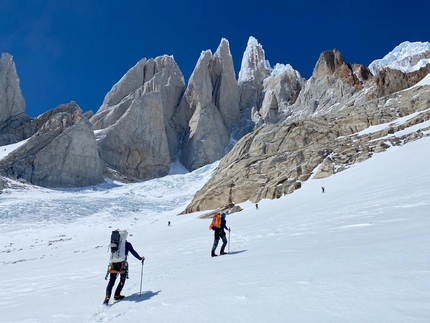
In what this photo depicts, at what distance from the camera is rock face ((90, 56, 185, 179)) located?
8531cm

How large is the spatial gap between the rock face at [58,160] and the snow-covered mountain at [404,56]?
333 ft

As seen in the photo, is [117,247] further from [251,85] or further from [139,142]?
[251,85]

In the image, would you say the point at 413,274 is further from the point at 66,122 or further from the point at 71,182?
the point at 66,122

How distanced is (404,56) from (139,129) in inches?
4221

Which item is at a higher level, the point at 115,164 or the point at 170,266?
the point at 115,164

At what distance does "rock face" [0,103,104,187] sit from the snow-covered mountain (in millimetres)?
101549

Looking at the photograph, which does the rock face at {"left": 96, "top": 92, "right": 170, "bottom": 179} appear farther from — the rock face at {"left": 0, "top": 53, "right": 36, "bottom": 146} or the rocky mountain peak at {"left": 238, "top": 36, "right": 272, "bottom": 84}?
the rocky mountain peak at {"left": 238, "top": 36, "right": 272, "bottom": 84}

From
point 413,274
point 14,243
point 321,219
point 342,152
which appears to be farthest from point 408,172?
point 14,243

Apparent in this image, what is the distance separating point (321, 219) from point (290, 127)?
107 feet

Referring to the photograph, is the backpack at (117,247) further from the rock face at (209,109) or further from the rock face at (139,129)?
the rock face at (209,109)

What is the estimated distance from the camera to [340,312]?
12.8ft

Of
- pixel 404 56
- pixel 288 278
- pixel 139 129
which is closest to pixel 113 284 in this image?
pixel 288 278

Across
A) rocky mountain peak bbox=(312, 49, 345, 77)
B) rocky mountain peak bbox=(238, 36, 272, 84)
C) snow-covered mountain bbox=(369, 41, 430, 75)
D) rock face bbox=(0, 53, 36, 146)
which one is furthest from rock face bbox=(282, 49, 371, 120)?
rock face bbox=(0, 53, 36, 146)

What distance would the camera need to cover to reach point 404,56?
132 m
